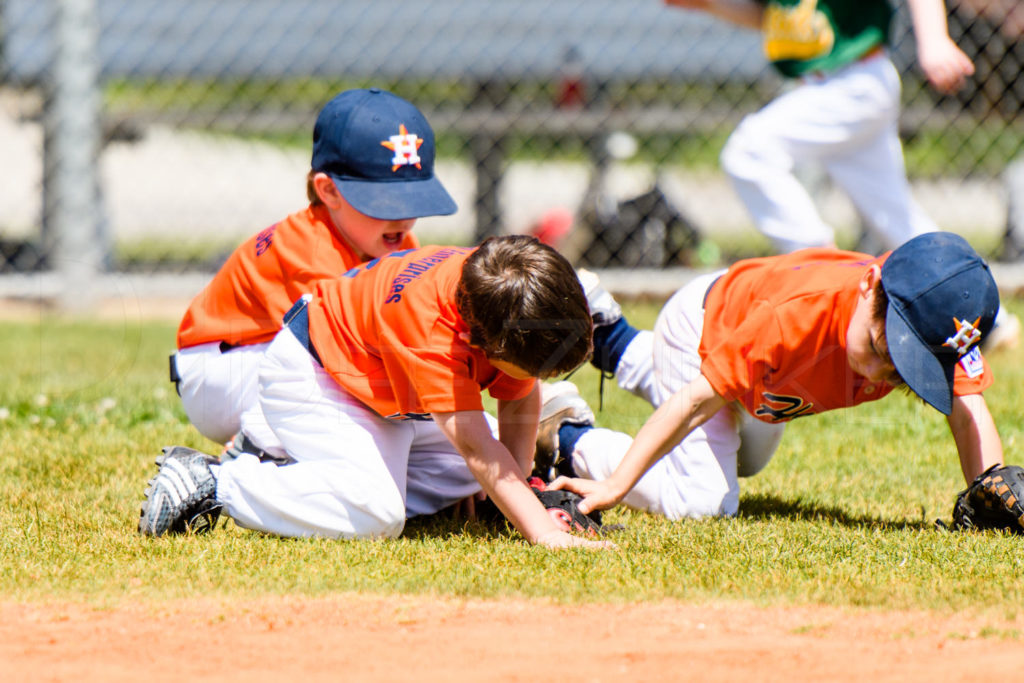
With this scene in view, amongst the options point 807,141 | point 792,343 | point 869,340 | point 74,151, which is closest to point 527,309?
point 792,343

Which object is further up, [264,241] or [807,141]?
[807,141]

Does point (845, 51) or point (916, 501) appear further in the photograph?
point (845, 51)

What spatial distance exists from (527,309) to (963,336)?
97 centimetres

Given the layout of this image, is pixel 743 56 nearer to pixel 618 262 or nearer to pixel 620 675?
pixel 618 262

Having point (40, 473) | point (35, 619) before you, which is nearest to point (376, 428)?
point (35, 619)

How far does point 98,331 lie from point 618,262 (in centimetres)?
329

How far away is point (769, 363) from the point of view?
9.59ft

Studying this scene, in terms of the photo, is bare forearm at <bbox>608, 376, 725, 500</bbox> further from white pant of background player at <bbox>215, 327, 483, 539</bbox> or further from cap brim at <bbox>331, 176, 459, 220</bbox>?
cap brim at <bbox>331, 176, 459, 220</bbox>

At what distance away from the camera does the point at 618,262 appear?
8.13 m

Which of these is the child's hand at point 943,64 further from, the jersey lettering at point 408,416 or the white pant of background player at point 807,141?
the jersey lettering at point 408,416

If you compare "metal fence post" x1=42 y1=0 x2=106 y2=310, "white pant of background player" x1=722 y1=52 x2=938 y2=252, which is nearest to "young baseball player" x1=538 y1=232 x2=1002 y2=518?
"white pant of background player" x1=722 y1=52 x2=938 y2=252

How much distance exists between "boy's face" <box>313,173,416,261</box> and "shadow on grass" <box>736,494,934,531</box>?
1.28 meters

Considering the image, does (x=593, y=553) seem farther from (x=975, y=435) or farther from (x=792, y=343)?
(x=975, y=435)

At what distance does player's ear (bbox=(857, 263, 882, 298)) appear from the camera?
283cm
